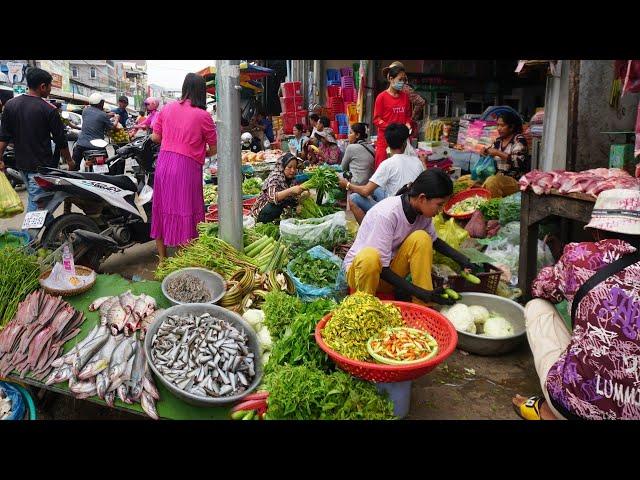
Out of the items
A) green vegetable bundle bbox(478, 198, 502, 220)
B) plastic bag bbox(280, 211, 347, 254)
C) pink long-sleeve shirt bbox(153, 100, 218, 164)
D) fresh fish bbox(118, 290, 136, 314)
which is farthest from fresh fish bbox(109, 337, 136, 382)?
green vegetable bundle bbox(478, 198, 502, 220)

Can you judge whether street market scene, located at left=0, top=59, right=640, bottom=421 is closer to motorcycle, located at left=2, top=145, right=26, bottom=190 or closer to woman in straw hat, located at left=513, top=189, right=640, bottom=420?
woman in straw hat, located at left=513, top=189, right=640, bottom=420

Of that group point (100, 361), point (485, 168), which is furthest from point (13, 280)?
point (485, 168)

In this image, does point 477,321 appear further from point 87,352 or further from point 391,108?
point 391,108

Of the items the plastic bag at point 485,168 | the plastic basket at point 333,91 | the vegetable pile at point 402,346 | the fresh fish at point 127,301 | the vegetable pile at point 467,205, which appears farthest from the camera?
the plastic basket at point 333,91

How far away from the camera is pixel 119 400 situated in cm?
275

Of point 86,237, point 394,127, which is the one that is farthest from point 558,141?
point 86,237

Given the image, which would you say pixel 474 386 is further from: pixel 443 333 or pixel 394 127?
pixel 394 127

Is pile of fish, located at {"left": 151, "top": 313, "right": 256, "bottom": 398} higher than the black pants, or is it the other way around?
the black pants

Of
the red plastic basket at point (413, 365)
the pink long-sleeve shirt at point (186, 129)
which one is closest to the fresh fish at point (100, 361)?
the red plastic basket at point (413, 365)

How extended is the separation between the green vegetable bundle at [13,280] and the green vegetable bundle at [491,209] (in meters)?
4.47

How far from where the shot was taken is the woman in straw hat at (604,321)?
216 cm

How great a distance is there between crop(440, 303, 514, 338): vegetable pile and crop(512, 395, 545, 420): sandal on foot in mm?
773

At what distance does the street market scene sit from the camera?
2521 millimetres

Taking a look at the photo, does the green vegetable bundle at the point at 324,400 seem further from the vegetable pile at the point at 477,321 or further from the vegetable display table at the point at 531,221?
the vegetable display table at the point at 531,221
